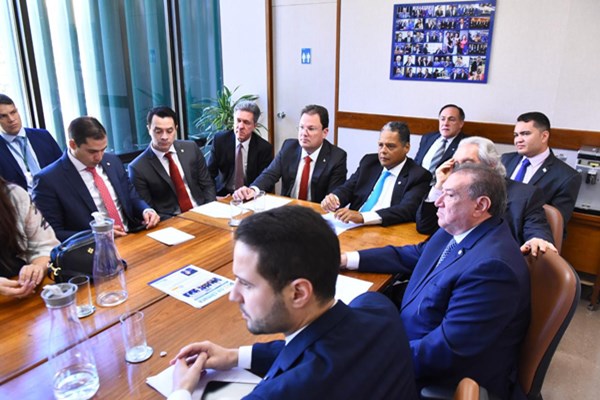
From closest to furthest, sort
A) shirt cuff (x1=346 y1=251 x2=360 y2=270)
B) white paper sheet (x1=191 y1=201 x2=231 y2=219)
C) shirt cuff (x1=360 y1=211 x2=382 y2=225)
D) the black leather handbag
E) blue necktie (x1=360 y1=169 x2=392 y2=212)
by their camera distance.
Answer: the black leather handbag
shirt cuff (x1=346 y1=251 x2=360 y2=270)
shirt cuff (x1=360 y1=211 x2=382 y2=225)
white paper sheet (x1=191 y1=201 x2=231 y2=219)
blue necktie (x1=360 y1=169 x2=392 y2=212)

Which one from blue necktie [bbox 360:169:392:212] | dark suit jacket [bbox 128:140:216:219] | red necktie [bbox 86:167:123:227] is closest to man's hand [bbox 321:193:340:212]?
blue necktie [bbox 360:169:392:212]

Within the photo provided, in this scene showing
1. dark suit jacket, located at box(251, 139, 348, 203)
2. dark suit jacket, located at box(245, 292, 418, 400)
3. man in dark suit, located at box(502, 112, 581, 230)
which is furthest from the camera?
dark suit jacket, located at box(251, 139, 348, 203)

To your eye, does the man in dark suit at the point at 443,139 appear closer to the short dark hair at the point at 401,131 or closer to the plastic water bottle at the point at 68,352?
the short dark hair at the point at 401,131

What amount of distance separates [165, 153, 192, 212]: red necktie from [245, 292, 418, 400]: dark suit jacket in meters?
2.37

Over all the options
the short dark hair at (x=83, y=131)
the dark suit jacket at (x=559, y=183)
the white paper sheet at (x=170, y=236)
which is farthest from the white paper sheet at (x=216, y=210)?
the dark suit jacket at (x=559, y=183)

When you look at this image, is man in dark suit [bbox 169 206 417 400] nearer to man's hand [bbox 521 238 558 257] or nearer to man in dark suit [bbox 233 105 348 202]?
man's hand [bbox 521 238 558 257]

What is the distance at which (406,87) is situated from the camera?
424 centimetres

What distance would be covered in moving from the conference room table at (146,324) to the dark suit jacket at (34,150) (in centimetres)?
168

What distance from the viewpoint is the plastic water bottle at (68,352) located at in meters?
1.11

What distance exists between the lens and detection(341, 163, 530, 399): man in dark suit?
132cm

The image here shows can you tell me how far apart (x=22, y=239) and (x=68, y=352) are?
2.98 ft

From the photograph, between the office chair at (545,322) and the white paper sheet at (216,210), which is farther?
the white paper sheet at (216,210)

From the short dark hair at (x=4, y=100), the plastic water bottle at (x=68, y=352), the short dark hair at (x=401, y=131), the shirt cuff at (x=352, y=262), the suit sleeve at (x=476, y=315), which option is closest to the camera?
the plastic water bottle at (x=68, y=352)

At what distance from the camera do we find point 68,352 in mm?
1162
